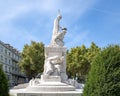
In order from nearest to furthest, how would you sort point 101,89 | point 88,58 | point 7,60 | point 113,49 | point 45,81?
point 101,89 < point 113,49 < point 45,81 < point 88,58 < point 7,60

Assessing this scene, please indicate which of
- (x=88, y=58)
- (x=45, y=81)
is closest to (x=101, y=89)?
(x=45, y=81)

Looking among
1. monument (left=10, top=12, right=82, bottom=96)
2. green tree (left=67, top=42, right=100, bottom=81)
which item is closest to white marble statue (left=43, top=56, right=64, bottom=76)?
monument (left=10, top=12, right=82, bottom=96)

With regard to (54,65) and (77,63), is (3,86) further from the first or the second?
(77,63)

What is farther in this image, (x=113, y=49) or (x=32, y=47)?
(x=32, y=47)

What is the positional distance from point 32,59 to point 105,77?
2053 inches

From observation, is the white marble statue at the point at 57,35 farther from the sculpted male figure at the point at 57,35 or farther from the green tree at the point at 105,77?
the green tree at the point at 105,77

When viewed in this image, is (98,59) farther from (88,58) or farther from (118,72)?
(88,58)

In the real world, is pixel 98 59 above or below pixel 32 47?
below

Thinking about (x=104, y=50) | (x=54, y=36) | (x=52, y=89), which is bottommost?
(x=52, y=89)

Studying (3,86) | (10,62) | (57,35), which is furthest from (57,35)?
(10,62)

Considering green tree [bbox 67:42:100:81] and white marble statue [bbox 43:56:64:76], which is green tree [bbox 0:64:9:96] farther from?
green tree [bbox 67:42:100:81]

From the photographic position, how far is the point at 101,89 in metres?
9.78

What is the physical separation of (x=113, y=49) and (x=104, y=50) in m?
0.32

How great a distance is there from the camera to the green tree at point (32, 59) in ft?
199
